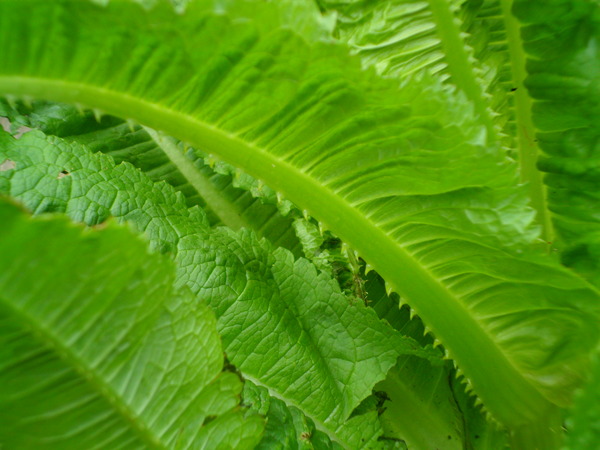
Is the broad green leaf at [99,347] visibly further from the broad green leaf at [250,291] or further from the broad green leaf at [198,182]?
the broad green leaf at [198,182]

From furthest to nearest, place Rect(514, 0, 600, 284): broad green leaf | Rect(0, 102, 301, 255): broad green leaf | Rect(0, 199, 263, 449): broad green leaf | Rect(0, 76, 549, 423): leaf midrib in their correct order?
Rect(0, 102, 301, 255): broad green leaf → Rect(514, 0, 600, 284): broad green leaf → Rect(0, 76, 549, 423): leaf midrib → Rect(0, 199, 263, 449): broad green leaf

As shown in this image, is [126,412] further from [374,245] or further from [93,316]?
[374,245]

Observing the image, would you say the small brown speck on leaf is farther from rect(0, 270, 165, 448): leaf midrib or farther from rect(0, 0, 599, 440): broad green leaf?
rect(0, 270, 165, 448): leaf midrib

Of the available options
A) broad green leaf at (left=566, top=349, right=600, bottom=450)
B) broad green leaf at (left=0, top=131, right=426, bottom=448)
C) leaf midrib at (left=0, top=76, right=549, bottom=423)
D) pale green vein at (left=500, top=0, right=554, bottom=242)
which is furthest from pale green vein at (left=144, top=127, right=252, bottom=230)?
broad green leaf at (left=566, top=349, right=600, bottom=450)

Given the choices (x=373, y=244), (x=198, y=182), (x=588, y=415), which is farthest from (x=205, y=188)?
(x=588, y=415)

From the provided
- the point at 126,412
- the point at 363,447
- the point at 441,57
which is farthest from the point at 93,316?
the point at 441,57
